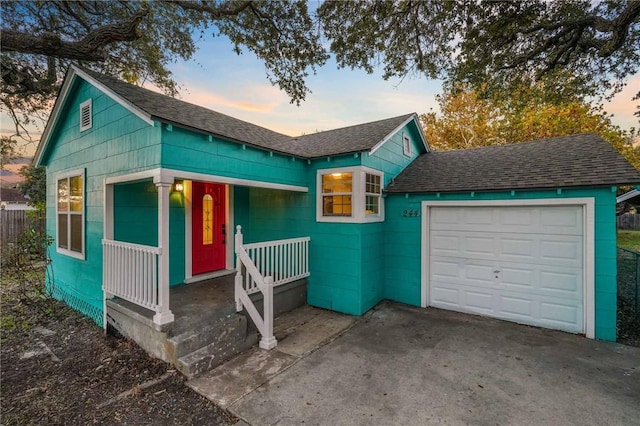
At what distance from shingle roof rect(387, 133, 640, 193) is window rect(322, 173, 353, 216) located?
46.9 inches

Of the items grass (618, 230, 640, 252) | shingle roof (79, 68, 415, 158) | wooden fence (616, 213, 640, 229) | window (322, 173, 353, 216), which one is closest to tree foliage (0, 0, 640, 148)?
shingle roof (79, 68, 415, 158)

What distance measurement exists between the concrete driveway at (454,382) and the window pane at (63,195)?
601cm

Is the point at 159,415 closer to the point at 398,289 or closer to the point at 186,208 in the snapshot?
the point at 186,208

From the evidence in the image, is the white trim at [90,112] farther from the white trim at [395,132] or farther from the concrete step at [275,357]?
the white trim at [395,132]

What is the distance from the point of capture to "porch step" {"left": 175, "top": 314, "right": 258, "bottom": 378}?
353 centimetres

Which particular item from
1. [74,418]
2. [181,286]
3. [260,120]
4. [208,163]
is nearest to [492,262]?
[208,163]

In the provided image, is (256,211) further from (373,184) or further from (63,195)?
(63,195)

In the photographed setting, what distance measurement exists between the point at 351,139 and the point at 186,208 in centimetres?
395

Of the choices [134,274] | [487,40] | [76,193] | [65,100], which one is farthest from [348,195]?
[65,100]

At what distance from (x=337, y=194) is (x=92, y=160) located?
15.2 feet

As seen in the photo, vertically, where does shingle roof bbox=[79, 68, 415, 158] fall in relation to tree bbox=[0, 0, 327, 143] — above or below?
below

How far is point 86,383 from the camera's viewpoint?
3.46 metres

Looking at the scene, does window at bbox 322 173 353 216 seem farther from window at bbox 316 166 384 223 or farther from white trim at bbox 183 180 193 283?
white trim at bbox 183 180 193 283

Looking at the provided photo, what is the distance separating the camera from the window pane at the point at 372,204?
5.93 m
